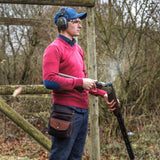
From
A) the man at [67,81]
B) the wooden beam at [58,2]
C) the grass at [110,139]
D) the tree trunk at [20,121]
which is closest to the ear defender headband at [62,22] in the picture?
the man at [67,81]

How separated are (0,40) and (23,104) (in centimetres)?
384

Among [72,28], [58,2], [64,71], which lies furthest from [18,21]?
[64,71]

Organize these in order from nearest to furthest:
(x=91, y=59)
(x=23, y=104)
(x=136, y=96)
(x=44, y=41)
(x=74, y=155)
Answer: (x=74, y=155), (x=91, y=59), (x=23, y=104), (x=136, y=96), (x=44, y=41)

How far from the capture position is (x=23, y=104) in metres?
4.38

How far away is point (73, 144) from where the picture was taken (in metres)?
2.23

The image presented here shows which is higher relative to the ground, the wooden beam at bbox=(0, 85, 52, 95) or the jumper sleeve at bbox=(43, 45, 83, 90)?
the jumper sleeve at bbox=(43, 45, 83, 90)

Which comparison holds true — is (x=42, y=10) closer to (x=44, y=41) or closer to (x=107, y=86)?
(x=44, y=41)

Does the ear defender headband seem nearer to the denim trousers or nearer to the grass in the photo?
the denim trousers

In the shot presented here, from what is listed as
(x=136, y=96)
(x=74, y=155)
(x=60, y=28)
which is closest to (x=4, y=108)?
(x=74, y=155)

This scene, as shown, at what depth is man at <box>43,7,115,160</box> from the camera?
6.52ft

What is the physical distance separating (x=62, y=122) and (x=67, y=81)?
36 cm

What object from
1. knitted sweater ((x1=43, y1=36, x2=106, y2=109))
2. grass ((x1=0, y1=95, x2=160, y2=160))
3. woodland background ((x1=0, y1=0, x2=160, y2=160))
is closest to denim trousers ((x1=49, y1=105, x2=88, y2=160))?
knitted sweater ((x1=43, y1=36, x2=106, y2=109))

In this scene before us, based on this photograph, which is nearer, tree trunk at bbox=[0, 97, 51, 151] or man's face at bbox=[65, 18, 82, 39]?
man's face at bbox=[65, 18, 82, 39]

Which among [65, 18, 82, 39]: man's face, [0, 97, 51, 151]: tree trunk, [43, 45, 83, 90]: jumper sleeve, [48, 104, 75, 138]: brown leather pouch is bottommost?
[0, 97, 51, 151]: tree trunk
